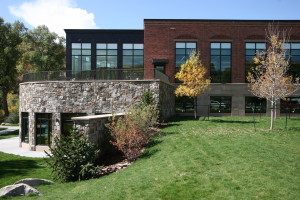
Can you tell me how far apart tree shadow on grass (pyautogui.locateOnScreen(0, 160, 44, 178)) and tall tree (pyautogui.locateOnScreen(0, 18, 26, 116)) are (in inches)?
1174

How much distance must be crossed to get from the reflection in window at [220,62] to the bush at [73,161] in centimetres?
2200

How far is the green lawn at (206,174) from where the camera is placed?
7.24 meters

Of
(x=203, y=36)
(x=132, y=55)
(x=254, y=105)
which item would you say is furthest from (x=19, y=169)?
(x=254, y=105)

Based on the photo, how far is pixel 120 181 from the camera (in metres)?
9.02

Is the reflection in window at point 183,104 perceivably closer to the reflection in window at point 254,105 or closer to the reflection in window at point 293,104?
the reflection in window at point 254,105

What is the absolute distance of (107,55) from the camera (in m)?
33.8

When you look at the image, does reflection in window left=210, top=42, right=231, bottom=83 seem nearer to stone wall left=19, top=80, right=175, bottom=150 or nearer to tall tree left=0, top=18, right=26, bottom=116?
stone wall left=19, top=80, right=175, bottom=150

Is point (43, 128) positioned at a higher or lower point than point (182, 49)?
lower

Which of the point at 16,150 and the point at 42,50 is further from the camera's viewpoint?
the point at 42,50

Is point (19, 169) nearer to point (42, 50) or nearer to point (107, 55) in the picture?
point (107, 55)

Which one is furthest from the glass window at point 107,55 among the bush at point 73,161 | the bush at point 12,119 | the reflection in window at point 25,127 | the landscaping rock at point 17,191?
the landscaping rock at point 17,191

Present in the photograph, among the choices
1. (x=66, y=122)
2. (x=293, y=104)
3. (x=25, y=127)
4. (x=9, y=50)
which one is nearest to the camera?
(x=66, y=122)

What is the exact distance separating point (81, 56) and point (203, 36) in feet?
49.6

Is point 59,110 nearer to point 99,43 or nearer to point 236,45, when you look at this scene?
point 99,43
